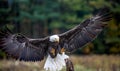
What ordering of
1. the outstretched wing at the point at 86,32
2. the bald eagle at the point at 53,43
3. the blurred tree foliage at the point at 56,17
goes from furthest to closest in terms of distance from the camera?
1. the blurred tree foliage at the point at 56,17
2. the outstretched wing at the point at 86,32
3. the bald eagle at the point at 53,43

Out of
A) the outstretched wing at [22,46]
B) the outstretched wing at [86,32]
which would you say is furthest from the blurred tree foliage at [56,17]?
the outstretched wing at [22,46]

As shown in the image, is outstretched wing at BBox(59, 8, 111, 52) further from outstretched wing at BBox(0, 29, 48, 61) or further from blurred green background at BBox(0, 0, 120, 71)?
blurred green background at BBox(0, 0, 120, 71)

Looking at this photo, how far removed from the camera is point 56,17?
1007 inches

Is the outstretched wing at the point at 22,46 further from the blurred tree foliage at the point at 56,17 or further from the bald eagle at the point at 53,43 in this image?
the blurred tree foliage at the point at 56,17

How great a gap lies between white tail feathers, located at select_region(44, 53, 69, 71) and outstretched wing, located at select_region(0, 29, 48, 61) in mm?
245

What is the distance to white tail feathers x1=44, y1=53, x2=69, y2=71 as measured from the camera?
9.60 metres

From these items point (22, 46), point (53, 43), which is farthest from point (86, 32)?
point (22, 46)

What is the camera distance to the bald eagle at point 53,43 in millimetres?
9586

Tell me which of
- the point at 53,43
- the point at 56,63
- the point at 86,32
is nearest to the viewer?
the point at 53,43

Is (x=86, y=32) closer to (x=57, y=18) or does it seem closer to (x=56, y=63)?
(x=56, y=63)

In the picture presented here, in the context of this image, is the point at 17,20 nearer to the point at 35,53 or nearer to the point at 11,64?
the point at 11,64

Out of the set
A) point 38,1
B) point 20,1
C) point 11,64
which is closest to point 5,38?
point 11,64

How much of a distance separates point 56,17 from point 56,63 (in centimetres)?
1598

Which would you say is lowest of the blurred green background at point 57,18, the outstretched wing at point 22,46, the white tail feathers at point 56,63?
the white tail feathers at point 56,63
